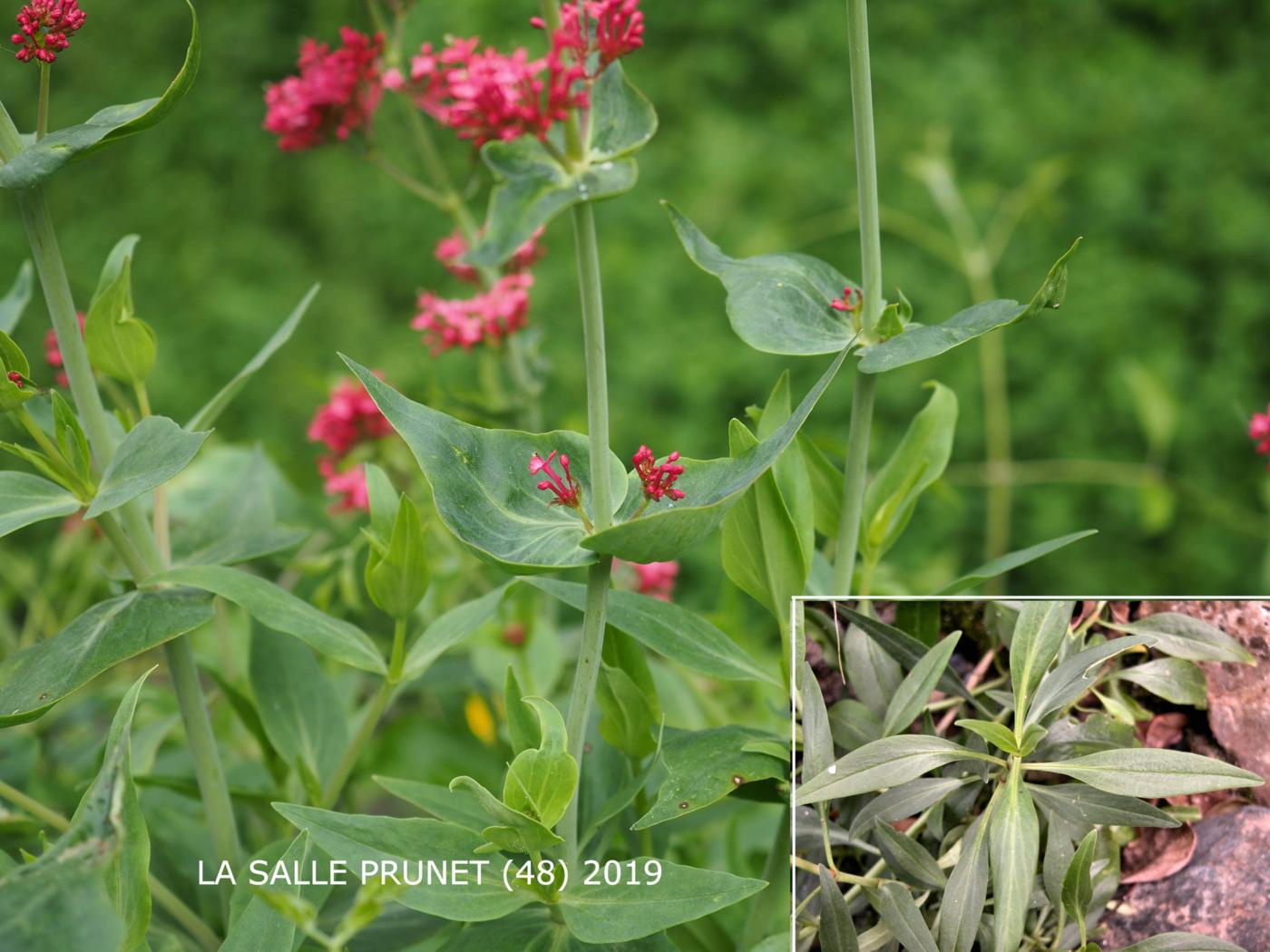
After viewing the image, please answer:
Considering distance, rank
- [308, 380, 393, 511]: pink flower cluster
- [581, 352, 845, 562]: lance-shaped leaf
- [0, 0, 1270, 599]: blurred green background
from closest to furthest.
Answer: [581, 352, 845, 562]: lance-shaped leaf < [308, 380, 393, 511]: pink flower cluster < [0, 0, 1270, 599]: blurred green background

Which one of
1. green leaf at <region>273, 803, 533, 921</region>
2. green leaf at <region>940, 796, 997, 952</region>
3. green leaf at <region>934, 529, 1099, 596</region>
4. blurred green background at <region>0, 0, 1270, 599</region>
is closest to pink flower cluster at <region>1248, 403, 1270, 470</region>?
green leaf at <region>934, 529, 1099, 596</region>

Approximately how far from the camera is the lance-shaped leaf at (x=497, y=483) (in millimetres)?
366

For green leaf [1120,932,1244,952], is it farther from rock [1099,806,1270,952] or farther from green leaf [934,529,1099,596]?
green leaf [934,529,1099,596]

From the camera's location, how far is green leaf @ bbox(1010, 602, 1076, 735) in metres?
0.38

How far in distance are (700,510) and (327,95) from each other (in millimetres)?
434

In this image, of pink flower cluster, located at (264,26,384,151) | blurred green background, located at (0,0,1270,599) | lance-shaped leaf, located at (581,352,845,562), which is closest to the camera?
lance-shaped leaf, located at (581,352,845,562)

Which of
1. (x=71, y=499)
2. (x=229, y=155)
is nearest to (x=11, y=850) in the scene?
(x=71, y=499)

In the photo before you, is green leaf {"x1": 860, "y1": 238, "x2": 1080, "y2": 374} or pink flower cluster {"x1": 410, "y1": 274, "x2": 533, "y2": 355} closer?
green leaf {"x1": 860, "y1": 238, "x2": 1080, "y2": 374}

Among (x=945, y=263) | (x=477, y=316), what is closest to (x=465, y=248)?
(x=477, y=316)

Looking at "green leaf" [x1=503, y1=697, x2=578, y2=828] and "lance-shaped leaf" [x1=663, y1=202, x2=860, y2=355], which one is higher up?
"lance-shaped leaf" [x1=663, y1=202, x2=860, y2=355]

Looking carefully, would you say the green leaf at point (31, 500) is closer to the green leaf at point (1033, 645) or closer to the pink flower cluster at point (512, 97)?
the pink flower cluster at point (512, 97)

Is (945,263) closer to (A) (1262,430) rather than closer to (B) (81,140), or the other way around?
(A) (1262,430)

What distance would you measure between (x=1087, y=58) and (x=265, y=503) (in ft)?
5.09

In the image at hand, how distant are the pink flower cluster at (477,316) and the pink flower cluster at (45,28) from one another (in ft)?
1.01
